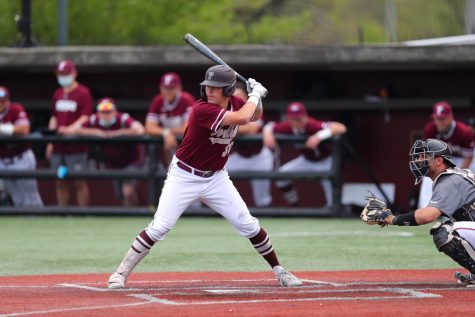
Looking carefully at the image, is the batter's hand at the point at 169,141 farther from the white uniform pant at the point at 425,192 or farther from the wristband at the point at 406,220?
the wristband at the point at 406,220

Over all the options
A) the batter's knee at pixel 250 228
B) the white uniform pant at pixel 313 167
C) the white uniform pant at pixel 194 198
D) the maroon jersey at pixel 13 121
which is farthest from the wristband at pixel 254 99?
the maroon jersey at pixel 13 121

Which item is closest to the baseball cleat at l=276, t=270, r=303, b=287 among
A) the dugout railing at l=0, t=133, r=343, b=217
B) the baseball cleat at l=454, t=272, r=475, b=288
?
the baseball cleat at l=454, t=272, r=475, b=288

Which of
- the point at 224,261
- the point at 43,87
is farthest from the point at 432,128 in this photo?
the point at 43,87

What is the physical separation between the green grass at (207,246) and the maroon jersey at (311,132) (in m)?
0.95

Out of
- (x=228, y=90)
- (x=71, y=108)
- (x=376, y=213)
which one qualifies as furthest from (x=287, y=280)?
(x=71, y=108)

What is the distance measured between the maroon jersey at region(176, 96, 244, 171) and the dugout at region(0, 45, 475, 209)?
7.25m

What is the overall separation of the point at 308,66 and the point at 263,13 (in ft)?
43.4

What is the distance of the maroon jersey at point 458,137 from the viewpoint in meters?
12.9

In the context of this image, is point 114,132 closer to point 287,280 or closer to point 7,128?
point 7,128

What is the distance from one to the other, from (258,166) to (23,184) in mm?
3256

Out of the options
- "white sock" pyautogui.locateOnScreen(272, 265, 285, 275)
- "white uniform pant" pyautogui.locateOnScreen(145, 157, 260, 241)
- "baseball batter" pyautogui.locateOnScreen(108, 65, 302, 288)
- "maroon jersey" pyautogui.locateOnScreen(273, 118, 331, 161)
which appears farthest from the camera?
"maroon jersey" pyautogui.locateOnScreen(273, 118, 331, 161)

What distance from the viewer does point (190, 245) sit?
Result: 10.4 meters

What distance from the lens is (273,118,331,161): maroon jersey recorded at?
13539 millimetres

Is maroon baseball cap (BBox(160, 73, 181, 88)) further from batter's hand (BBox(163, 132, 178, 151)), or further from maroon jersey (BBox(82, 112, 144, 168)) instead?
maroon jersey (BBox(82, 112, 144, 168))
